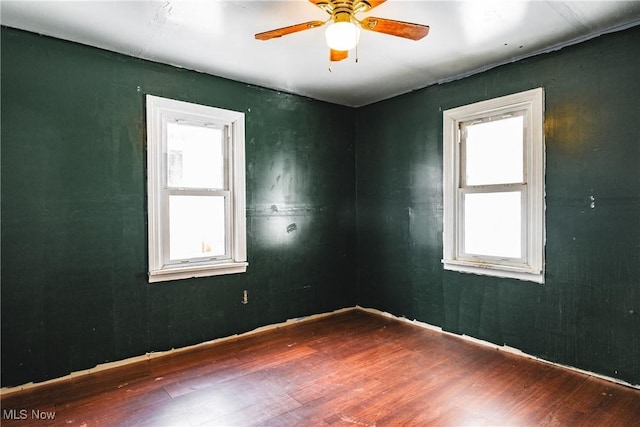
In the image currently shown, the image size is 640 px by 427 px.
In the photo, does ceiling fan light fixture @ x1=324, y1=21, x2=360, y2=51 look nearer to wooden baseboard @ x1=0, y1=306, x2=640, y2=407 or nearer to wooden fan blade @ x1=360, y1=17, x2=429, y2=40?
wooden fan blade @ x1=360, y1=17, x2=429, y2=40

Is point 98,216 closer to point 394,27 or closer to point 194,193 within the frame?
point 194,193

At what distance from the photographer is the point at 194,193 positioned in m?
3.48

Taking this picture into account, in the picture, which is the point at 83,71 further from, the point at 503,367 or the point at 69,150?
the point at 503,367

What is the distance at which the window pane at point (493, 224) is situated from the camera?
333cm

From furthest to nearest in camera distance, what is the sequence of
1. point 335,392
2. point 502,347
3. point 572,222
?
point 502,347, point 572,222, point 335,392

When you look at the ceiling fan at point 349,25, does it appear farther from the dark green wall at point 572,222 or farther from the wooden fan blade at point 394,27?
the dark green wall at point 572,222

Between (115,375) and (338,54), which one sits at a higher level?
(338,54)

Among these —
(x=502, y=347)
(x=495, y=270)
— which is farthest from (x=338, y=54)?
(x=502, y=347)

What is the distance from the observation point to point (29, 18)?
2.54 metres

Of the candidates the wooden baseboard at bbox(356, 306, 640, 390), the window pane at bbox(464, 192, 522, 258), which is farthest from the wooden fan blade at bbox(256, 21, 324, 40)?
the wooden baseboard at bbox(356, 306, 640, 390)

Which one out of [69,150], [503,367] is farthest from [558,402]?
[69,150]

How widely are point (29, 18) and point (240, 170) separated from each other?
6.26ft

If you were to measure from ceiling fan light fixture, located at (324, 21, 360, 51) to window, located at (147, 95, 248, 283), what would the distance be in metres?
1.77

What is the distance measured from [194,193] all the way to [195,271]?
28.4 inches
